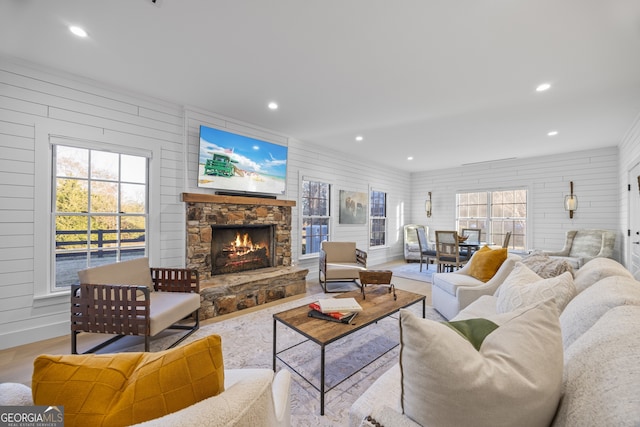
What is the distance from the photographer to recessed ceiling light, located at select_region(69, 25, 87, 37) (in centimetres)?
203

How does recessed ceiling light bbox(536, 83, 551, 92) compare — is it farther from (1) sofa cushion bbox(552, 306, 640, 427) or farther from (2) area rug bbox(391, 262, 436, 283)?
(2) area rug bbox(391, 262, 436, 283)

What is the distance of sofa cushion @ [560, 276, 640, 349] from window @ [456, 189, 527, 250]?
18.9ft

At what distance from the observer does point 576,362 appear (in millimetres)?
789

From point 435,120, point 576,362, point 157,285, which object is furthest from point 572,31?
point 157,285

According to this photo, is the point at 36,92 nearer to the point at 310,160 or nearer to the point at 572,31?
the point at 310,160

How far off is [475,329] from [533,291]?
36.7 inches

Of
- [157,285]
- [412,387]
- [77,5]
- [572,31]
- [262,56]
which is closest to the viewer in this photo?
[412,387]

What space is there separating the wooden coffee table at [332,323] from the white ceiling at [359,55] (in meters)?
2.21

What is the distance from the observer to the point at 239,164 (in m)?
3.81

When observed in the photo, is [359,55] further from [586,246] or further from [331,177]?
[586,246]

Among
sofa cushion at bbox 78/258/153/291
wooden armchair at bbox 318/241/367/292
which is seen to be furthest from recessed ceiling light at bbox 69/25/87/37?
wooden armchair at bbox 318/241/367/292

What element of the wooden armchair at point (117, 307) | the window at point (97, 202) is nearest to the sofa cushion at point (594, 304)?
the wooden armchair at point (117, 307)

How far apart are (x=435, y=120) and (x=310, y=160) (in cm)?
226

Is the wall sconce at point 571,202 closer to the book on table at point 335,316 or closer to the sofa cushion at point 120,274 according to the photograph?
the book on table at point 335,316
